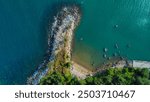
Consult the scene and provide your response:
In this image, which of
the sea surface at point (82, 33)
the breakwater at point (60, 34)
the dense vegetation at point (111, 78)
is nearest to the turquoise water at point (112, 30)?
the sea surface at point (82, 33)

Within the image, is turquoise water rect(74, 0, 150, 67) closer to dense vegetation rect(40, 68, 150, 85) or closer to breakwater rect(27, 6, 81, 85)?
breakwater rect(27, 6, 81, 85)

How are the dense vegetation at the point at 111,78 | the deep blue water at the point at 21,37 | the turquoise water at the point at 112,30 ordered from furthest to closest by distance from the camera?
1. the deep blue water at the point at 21,37
2. the turquoise water at the point at 112,30
3. the dense vegetation at the point at 111,78

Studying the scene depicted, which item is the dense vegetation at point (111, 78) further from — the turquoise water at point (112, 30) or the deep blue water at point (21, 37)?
the deep blue water at point (21, 37)

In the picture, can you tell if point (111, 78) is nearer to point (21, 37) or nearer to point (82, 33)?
point (82, 33)

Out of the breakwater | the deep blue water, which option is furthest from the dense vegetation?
the deep blue water

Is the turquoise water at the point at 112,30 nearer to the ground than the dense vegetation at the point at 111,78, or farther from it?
farther from it
